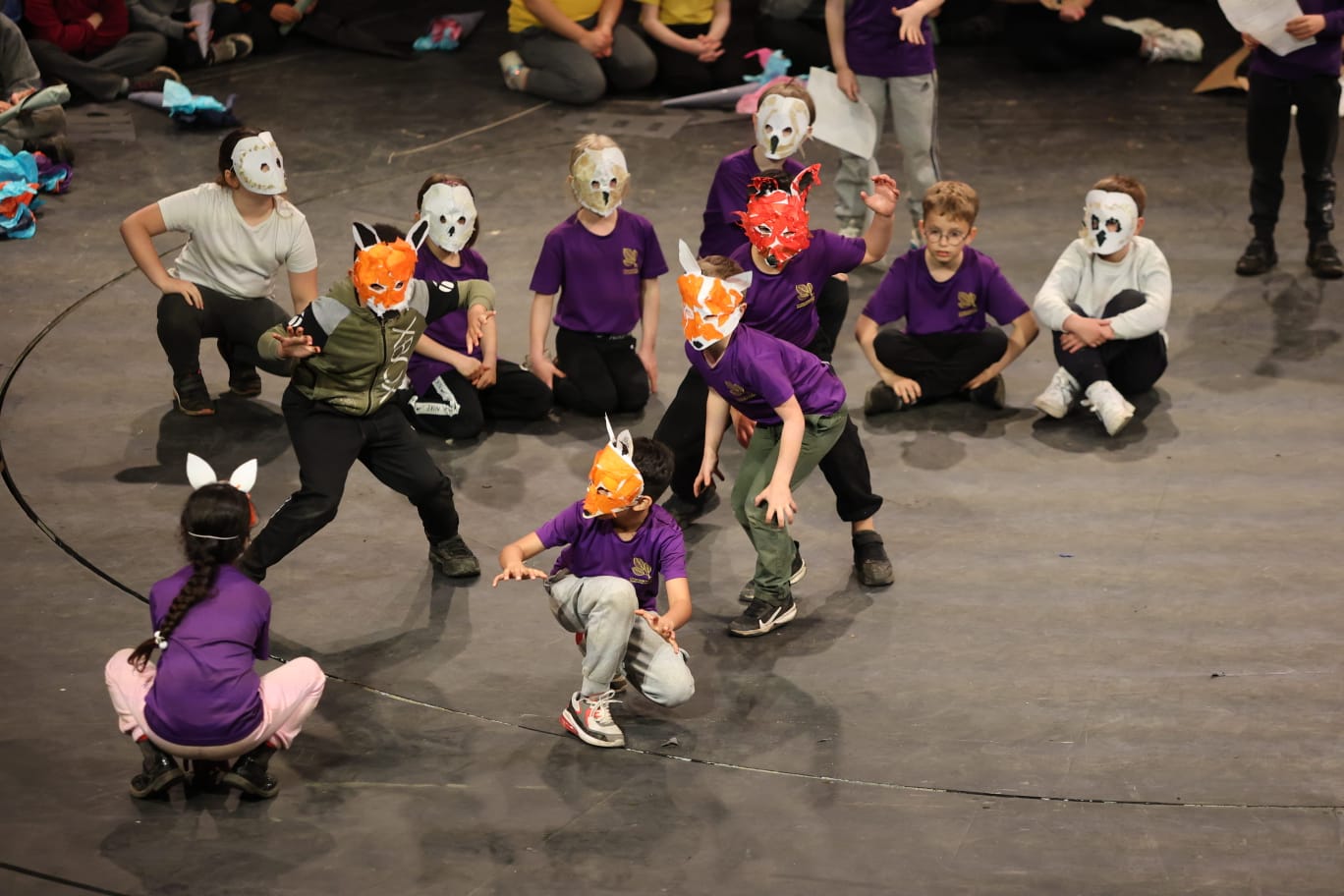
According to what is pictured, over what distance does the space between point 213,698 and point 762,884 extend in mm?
1261

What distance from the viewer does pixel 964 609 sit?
4.82 meters

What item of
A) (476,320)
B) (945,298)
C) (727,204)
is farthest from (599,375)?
(945,298)

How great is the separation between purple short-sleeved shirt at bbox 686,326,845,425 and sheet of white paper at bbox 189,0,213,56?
539cm

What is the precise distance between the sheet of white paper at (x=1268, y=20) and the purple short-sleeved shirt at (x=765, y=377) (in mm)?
2705

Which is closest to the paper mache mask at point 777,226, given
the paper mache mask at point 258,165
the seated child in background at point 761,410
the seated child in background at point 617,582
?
the seated child in background at point 761,410

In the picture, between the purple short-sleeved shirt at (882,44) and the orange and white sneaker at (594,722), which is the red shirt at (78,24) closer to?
the purple short-sleeved shirt at (882,44)

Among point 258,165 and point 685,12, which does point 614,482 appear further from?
point 685,12

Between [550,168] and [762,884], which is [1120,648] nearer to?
[762,884]

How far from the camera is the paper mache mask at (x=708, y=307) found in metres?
4.46

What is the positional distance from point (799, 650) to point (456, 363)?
163 centimetres

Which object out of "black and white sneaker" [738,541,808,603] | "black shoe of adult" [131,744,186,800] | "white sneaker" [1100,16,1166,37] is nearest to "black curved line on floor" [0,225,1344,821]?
"black shoe of adult" [131,744,186,800]

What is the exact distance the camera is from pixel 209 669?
12.3ft

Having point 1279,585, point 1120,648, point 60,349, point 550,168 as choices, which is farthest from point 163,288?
point 1279,585

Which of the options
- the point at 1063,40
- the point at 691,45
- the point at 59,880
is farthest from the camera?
the point at 1063,40
